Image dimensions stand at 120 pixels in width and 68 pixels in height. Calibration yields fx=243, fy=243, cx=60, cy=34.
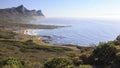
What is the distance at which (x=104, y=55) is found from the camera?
2267cm

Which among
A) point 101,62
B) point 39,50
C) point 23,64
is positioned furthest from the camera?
point 39,50

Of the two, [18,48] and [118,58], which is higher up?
[118,58]

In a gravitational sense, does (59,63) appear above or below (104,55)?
below

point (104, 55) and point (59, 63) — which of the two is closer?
point (59, 63)

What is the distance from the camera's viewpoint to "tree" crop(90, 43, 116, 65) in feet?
72.3

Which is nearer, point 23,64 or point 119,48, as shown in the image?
point 119,48

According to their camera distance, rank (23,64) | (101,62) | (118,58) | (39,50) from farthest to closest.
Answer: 1. (39,50)
2. (23,64)
3. (101,62)
4. (118,58)

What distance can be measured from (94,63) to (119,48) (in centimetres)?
270

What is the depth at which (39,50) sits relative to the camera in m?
81.6

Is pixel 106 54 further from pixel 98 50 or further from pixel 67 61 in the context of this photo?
pixel 67 61

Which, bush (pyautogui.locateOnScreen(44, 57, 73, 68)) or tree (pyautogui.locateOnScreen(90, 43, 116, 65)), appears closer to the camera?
bush (pyautogui.locateOnScreen(44, 57, 73, 68))

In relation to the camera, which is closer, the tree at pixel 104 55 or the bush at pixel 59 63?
the bush at pixel 59 63

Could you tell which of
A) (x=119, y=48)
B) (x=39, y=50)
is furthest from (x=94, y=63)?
(x=39, y=50)

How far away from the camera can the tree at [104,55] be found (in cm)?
2205
